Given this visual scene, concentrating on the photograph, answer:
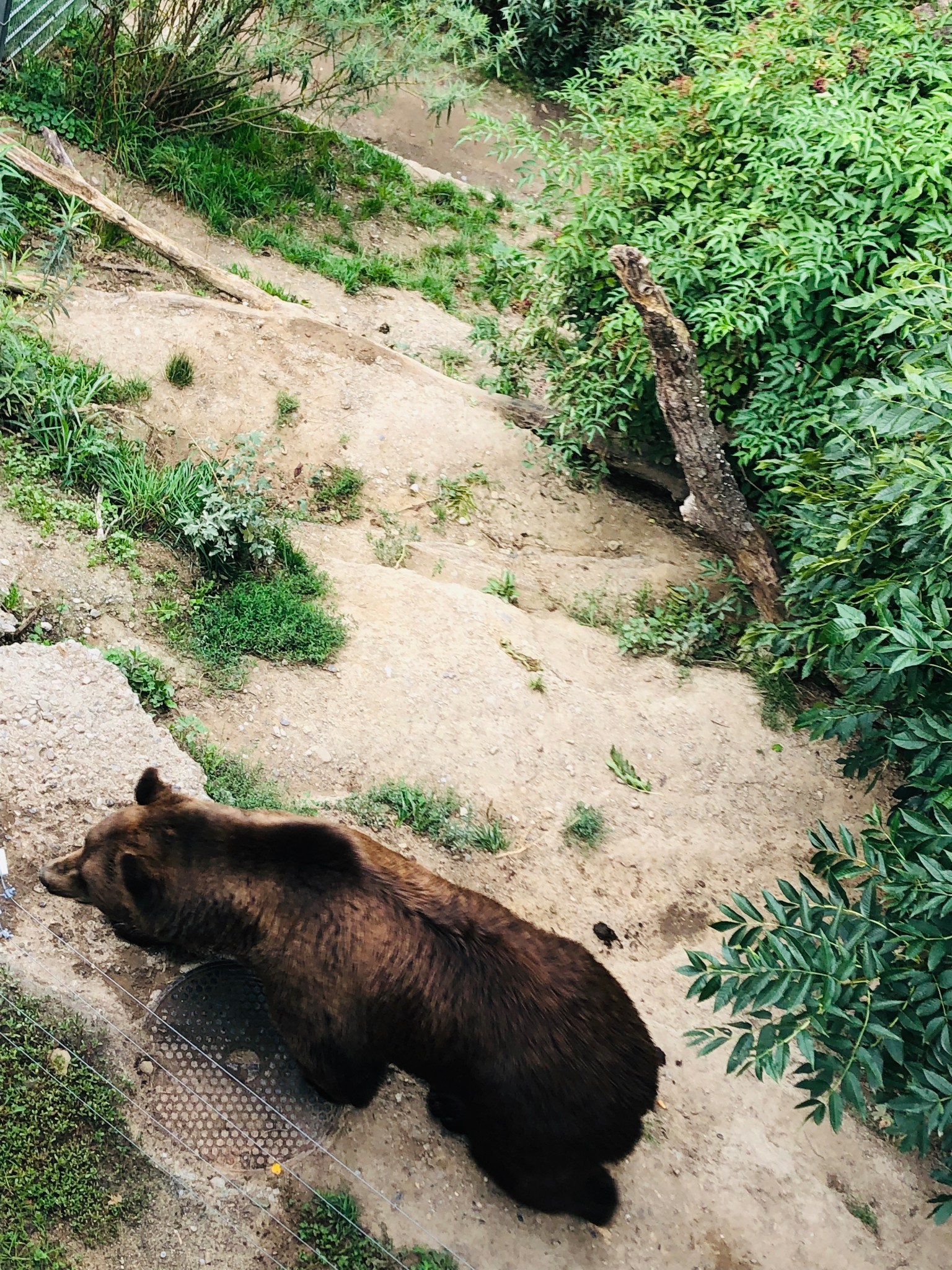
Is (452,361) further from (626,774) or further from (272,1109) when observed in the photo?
(272,1109)

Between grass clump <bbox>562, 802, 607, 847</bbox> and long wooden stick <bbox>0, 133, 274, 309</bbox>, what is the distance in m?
5.14

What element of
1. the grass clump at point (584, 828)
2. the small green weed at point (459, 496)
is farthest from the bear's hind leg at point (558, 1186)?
the small green weed at point (459, 496)

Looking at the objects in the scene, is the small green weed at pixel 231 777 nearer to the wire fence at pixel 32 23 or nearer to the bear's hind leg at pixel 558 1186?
the bear's hind leg at pixel 558 1186

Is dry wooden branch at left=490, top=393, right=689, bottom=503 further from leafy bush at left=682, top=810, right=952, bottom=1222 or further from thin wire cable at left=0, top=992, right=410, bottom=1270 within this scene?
thin wire cable at left=0, top=992, right=410, bottom=1270

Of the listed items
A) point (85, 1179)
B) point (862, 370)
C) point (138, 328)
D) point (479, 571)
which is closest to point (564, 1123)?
point (85, 1179)

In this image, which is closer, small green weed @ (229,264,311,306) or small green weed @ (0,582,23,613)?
small green weed @ (0,582,23,613)

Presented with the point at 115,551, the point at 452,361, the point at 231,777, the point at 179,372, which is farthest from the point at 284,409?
the point at 231,777

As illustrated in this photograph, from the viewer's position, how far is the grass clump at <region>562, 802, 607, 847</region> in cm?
529

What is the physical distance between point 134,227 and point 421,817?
5.61 meters

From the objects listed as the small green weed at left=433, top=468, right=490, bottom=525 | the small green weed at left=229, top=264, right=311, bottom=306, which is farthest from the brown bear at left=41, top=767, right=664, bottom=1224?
the small green weed at left=229, top=264, right=311, bottom=306

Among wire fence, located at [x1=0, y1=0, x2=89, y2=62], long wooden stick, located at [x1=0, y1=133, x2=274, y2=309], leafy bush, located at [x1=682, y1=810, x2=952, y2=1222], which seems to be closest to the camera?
leafy bush, located at [x1=682, y1=810, x2=952, y2=1222]

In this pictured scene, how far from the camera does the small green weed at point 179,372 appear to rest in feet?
23.9

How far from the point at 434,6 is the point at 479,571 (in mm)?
6144

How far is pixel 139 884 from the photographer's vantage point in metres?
3.78
